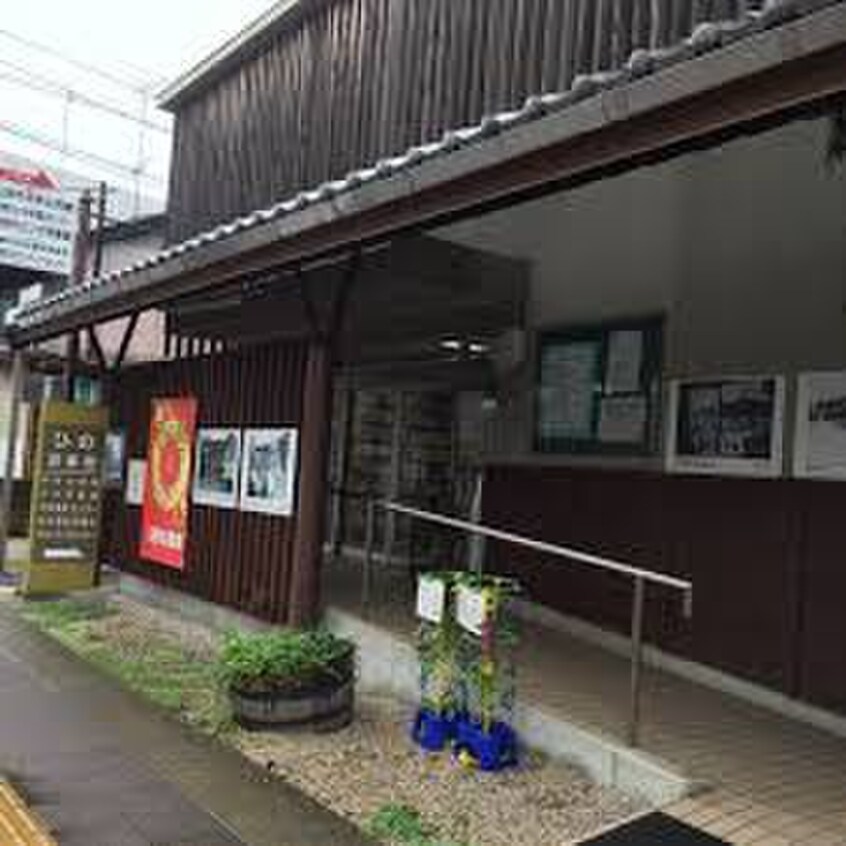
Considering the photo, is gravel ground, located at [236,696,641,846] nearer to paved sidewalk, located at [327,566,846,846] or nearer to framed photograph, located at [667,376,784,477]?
paved sidewalk, located at [327,566,846,846]

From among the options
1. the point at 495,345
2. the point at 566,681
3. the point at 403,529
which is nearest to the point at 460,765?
the point at 566,681

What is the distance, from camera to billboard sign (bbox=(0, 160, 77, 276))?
78.7 feet

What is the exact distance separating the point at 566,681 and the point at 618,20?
399 centimetres

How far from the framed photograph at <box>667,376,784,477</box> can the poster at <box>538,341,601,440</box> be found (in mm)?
946

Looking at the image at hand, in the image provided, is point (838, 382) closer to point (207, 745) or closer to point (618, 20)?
→ point (618, 20)

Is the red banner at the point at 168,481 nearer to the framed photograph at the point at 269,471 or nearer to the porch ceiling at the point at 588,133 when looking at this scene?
the framed photograph at the point at 269,471

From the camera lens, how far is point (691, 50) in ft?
13.8

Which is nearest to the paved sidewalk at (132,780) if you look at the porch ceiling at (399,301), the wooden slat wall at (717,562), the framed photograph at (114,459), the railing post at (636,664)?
the railing post at (636,664)

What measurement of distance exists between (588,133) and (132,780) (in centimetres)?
401

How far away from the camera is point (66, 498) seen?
41.2 feet

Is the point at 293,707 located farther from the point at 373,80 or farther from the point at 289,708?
the point at 373,80

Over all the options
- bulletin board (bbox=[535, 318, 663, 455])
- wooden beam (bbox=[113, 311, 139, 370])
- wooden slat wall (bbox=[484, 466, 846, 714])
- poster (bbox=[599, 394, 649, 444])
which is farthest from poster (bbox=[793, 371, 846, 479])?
wooden beam (bbox=[113, 311, 139, 370])

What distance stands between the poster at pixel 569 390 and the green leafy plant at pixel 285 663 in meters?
3.30

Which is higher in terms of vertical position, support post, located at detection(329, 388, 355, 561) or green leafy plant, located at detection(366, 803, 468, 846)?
support post, located at detection(329, 388, 355, 561)
